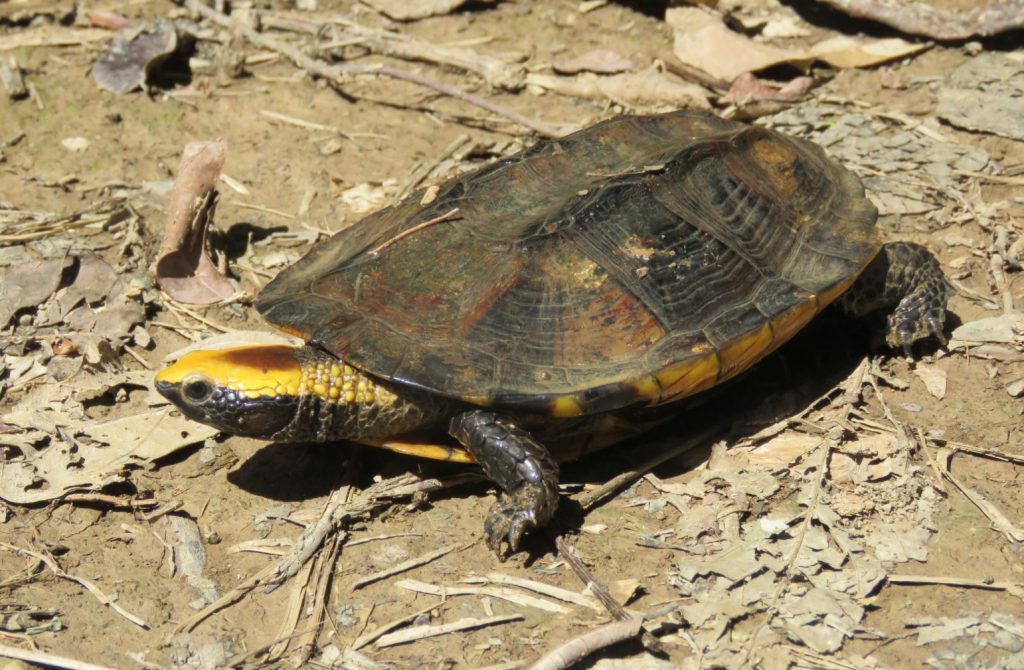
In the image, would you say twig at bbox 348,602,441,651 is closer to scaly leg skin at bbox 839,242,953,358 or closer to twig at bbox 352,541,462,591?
twig at bbox 352,541,462,591

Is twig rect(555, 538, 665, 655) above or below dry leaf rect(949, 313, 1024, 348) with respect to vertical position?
Result: below

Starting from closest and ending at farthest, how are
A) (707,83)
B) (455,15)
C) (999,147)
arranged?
(999,147) < (707,83) < (455,15)

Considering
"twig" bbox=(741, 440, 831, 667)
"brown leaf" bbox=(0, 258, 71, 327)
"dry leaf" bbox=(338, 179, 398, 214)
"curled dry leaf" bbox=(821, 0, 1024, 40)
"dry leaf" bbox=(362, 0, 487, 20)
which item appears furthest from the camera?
"dry leaf" bbox=(362, 0, 487, 20)

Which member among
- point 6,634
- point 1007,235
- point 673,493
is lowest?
point 6,634

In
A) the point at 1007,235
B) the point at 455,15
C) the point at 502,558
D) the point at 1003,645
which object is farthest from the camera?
the point at 455,15

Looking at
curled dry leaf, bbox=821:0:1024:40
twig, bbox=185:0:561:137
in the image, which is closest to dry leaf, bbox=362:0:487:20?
twig, bbox=185:0:561:137

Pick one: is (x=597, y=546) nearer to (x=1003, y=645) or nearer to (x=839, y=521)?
(x=839, y=521)

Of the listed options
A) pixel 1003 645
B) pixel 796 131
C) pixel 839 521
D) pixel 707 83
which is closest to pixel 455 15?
pixel 707 83
